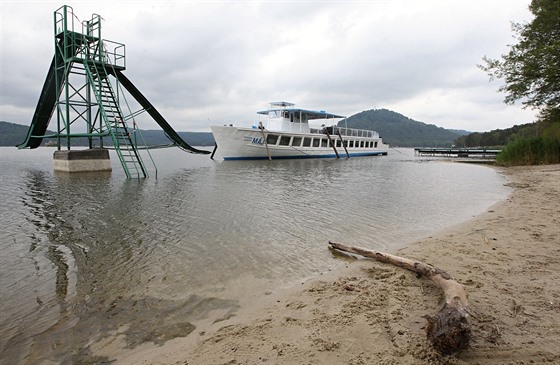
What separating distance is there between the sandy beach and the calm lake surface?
14.8 inches

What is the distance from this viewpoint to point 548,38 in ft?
71.3

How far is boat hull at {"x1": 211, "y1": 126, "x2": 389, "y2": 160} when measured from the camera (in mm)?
31219

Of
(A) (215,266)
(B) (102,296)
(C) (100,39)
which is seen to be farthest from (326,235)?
(C) (100,39)

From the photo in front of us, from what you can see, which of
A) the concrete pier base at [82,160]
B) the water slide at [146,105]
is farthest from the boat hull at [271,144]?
the concrete pier base at [82,160]

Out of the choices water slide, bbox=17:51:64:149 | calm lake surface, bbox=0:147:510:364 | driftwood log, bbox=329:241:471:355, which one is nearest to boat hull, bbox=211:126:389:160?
water slide, bbox=17:51:64:149

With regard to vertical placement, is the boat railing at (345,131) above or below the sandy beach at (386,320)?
above

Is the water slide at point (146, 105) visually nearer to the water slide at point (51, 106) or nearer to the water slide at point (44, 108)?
the water slide at point (51, 106)

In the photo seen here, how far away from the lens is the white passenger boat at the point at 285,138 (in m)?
31.6

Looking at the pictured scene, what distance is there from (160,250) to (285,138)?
96.3ft

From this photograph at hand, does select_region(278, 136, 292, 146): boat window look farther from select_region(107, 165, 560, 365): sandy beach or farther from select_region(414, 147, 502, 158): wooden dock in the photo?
select_region(107, 165, 560, 365): sandy beach

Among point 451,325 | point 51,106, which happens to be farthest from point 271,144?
point 451,325

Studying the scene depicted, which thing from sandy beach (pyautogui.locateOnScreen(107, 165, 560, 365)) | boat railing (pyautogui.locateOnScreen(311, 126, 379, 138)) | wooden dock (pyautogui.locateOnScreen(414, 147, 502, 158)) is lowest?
sandy beach (pyautogui.locateOnScreen(107, 165, 560, 365))

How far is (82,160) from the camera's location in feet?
68.3

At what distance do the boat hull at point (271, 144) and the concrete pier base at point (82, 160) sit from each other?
439 inches
